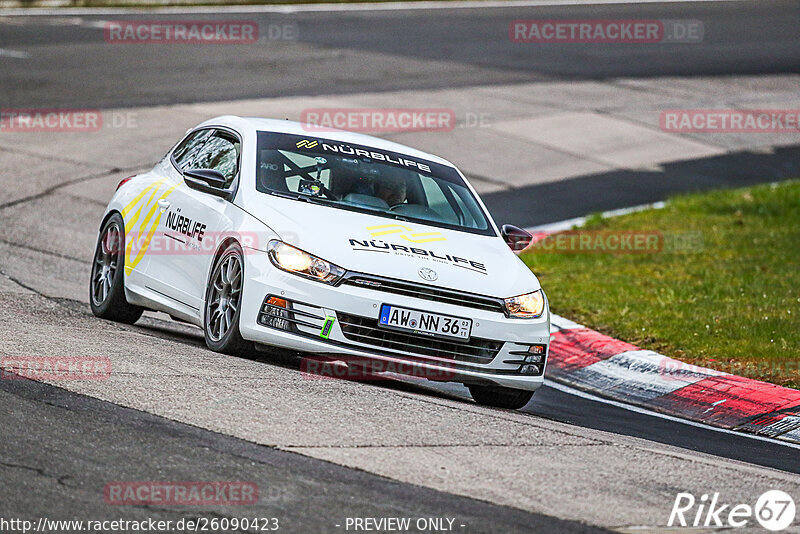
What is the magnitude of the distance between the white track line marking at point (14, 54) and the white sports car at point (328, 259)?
15635mm

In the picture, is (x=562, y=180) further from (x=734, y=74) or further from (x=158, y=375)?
(x=158, y=375)

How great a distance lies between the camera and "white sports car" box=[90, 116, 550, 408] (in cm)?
796

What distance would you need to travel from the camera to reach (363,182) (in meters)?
9.18

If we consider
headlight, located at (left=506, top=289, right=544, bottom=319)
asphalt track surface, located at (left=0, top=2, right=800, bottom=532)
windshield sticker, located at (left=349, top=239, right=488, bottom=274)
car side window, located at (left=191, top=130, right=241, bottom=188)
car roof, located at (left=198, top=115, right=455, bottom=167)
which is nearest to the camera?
asphalt track surface, located at (left=0, top=2, right=800, bottom=532)

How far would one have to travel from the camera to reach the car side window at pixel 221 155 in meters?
9.31

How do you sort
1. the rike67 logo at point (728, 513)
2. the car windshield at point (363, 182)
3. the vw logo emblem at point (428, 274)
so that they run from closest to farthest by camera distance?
the rike67 logo at point (728, 513), the vw logo emblem at point (428, 274), the car windshield at point (363, 182)

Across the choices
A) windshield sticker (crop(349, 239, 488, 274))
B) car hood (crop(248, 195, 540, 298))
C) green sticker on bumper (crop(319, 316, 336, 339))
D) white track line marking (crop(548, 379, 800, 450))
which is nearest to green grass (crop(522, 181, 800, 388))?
white track line marking (crop(548, 379, 800, 450))

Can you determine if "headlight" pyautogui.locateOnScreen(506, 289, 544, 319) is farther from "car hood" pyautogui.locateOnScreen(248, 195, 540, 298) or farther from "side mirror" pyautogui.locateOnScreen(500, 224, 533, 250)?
"side mirror" pyautogui.locateOnScreen(500, 224, 533, 250)

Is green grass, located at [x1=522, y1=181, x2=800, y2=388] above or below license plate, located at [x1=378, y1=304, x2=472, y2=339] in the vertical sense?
below

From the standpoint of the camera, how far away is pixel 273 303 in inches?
315

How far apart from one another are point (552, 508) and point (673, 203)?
12088 mm

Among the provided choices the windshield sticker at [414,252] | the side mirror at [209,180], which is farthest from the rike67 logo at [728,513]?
the side mirror at [209,180]

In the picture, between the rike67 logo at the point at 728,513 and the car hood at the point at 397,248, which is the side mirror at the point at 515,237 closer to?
the car hood at the point at 397,248

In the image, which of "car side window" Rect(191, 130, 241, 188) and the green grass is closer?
"car side window" Rect(191, 130, 241, 188)
